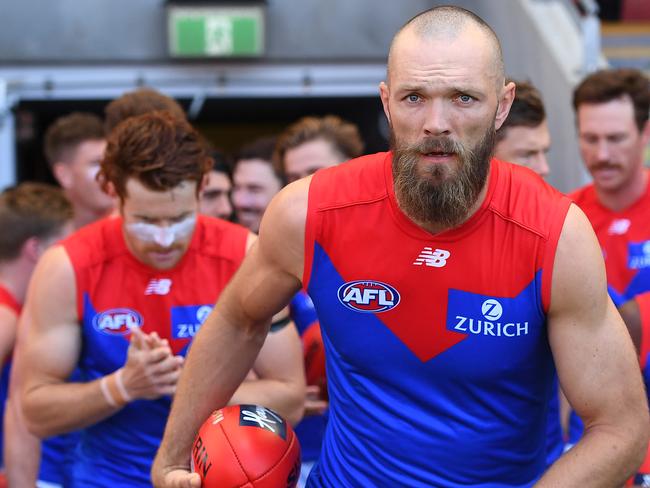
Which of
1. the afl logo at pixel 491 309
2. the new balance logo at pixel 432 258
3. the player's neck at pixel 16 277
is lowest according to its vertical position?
the player's neck at pixel 16 277

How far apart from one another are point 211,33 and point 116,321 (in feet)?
27.1

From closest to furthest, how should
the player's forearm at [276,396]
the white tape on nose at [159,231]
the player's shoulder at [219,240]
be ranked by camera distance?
the player's forearm at [276,396], the white tape on nose at [159,231], the player's shoulder at [219,240]

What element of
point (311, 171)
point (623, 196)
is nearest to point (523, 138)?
point (623, 196)

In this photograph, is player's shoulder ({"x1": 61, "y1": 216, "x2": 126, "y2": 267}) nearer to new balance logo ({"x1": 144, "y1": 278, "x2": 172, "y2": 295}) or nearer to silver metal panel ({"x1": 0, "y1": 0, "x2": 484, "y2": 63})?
new balance logo ({"x1": 144, "y1": 278, "x2": 172, "y2": 295})

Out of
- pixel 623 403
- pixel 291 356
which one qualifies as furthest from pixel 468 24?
pixel 291 356

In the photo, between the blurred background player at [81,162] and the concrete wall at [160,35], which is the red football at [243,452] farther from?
the concrete wall at [160,35]

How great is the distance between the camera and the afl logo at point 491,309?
10.6ft

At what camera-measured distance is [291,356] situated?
4.54 m

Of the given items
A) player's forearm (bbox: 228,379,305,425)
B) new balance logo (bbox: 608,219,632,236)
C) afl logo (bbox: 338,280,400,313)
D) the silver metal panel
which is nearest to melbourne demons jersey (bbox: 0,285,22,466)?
player's forearm (bbox: 228,379,305,425)

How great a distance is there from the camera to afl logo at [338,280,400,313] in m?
3.35

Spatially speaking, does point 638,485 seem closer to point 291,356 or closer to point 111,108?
point 291,356

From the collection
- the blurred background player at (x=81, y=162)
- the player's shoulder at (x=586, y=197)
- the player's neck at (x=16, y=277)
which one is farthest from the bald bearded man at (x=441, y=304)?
the blurred background player at (x=81, y=162)

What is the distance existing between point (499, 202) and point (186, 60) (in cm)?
969

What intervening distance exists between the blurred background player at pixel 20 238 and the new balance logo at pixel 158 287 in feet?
3.80
